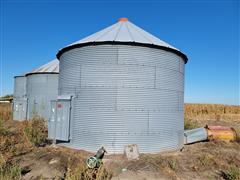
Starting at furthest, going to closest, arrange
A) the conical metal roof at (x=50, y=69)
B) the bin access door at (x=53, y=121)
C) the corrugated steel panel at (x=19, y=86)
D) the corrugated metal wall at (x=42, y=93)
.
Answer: the corrugated steel panel at (x=19, y=86) → the conical metal roof at (x=50, y=69) → the corrugated metal wall at (x=42, y=93) → the bin access door at (x=53, y=121)

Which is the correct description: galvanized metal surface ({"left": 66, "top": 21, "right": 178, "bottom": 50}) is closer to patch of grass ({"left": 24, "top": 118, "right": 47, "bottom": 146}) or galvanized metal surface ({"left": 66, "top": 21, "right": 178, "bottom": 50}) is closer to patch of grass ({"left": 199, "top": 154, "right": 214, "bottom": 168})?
patch of grass ({"left": 24, "top": 118, "right": 47, "bottom": 146})

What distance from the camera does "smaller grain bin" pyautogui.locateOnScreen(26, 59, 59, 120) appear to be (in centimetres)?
1734

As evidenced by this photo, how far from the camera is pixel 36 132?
1038cm

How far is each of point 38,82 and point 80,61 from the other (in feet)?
32.5

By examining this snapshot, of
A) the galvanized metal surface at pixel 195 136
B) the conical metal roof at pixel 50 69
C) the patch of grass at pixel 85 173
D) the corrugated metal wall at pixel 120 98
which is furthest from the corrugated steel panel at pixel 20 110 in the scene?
the patch of grass at pixel 85 173

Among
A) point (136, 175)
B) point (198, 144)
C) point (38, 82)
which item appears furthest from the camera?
point (38, 82)

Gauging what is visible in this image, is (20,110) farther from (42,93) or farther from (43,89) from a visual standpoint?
(43,89)

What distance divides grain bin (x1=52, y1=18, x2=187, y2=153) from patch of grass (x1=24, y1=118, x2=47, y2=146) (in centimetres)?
76

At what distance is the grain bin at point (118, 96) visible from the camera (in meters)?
8.89

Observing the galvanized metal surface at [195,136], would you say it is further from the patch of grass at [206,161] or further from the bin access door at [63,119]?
the bin access door at [63,119]

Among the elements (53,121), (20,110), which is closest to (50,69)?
(20,110)

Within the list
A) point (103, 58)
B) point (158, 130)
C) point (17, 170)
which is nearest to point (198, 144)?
point (158, 130)

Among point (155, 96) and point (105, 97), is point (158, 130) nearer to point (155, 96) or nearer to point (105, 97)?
point (155, 96)

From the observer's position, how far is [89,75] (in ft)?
30.3
